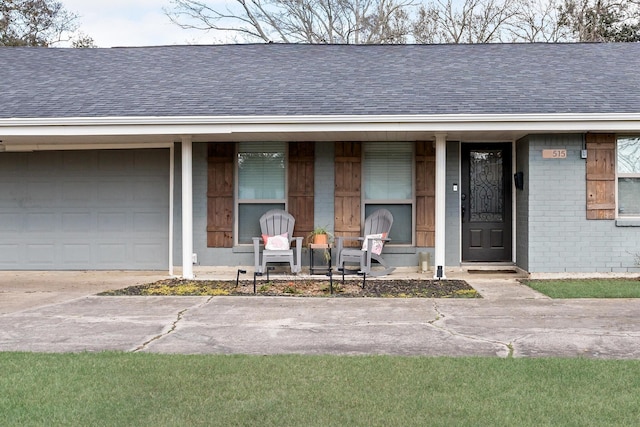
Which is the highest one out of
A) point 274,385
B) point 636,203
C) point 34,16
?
point 34,16

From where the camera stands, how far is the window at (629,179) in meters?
8.78

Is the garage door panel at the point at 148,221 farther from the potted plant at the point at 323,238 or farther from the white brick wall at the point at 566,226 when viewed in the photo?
the white brick wall at the point at 566,226

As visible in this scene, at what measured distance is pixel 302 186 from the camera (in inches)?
376

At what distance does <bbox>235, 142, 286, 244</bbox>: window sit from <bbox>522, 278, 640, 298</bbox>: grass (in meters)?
4.00

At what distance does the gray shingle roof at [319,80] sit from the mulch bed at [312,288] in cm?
235

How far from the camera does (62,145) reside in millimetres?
9906

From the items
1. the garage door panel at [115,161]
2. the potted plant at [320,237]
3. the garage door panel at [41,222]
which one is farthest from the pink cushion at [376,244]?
the garage door panel at [41,222]

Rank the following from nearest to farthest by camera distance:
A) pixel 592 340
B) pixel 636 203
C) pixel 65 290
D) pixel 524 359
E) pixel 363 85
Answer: pixel 524 359 → pixel 592 340 → pixel 65 290 → pixel 636 203 → pixel 363 85

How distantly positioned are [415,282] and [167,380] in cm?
520

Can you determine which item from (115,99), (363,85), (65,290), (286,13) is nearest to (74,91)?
(115,99)

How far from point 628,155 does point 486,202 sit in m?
A: 2.15

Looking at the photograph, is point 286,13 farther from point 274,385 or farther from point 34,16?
point 274,385

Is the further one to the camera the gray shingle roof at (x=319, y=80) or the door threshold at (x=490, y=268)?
the door threshold at (x=490, y=268)

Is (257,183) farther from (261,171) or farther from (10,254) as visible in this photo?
(10,254)
